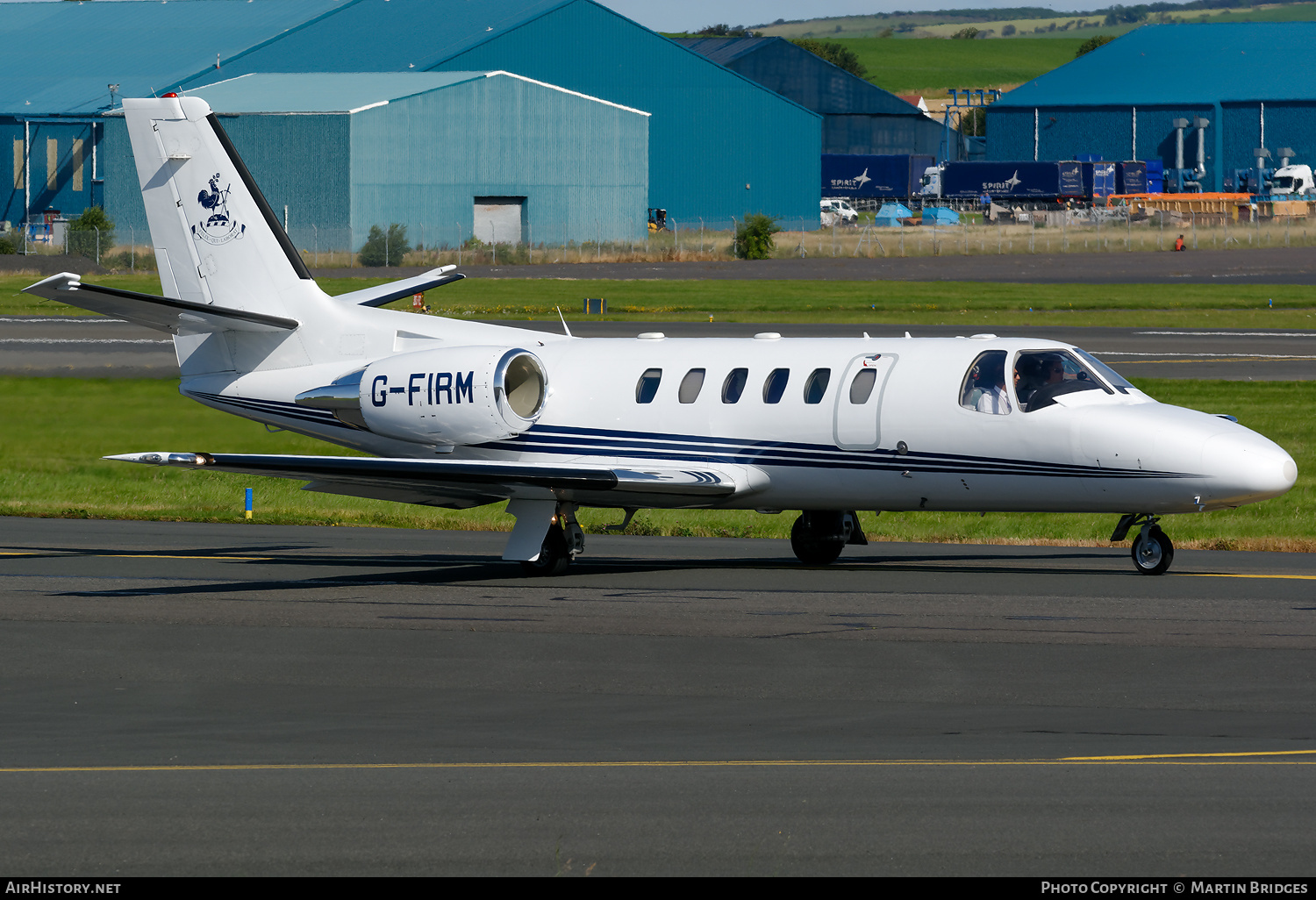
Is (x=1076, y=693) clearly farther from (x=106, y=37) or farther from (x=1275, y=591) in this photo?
(x=106, y=37)

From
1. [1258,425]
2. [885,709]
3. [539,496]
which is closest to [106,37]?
[1258,425]

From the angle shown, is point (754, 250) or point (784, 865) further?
point (754, 250)

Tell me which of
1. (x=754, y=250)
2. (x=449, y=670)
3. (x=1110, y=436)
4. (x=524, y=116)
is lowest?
(x=449, y=670)

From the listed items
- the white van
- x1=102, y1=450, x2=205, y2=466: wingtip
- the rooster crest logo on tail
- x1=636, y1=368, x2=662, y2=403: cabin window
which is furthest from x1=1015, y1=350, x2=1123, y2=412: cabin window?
the white van

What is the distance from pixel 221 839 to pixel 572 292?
198 feet

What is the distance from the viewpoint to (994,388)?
744 inches

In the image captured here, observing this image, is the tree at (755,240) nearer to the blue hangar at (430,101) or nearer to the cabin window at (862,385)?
the blue hangar at (430,101)

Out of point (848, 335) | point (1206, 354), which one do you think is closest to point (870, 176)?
point (848, 335)

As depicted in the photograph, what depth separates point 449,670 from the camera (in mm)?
14125

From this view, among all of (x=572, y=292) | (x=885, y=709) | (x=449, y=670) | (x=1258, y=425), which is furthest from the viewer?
(x=572, y=292)

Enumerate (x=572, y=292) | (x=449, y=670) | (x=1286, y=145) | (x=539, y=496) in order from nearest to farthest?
1. (x=449, y=670)
2. (x=539, y=496)
3. (x=572, y=292)
4. (x=1286, y=145)

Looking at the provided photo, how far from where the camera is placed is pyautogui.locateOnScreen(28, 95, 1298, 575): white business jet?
60.3 feet

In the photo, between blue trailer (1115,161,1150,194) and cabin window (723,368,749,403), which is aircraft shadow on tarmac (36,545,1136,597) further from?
blue trailer (1115,161,1150,194)

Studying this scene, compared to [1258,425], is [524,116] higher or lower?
higher
